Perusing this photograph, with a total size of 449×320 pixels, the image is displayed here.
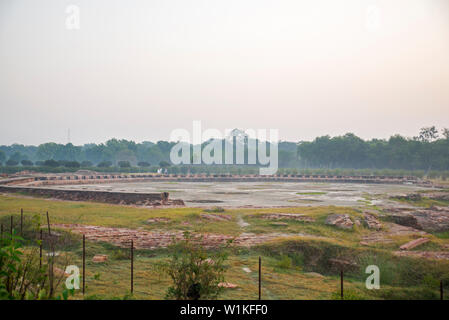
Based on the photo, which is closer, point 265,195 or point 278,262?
point 278,262

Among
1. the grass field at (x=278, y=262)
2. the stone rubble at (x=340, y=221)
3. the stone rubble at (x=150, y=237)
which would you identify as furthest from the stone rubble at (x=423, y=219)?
the stone rubble at (x=150, y=237)

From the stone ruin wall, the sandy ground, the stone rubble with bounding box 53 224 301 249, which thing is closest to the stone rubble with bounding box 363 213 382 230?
the stone rubble with bounding box 53 224 301 249

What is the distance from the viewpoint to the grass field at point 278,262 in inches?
376

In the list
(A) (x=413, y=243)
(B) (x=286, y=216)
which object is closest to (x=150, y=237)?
(B) (x=286, y=216)

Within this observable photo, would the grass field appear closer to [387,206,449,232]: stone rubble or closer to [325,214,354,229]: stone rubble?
[325,214,354,229]: stone rubble

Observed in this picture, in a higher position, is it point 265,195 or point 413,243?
point 265,195

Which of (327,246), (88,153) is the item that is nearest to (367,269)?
(327,246)

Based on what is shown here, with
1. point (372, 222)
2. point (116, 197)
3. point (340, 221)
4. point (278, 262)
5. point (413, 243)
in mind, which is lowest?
point (278, 262)

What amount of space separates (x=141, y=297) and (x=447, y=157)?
7757cm

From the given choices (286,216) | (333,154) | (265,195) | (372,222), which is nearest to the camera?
(372,222)

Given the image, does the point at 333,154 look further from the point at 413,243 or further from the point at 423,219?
the point at 413,243

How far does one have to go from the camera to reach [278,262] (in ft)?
40.1

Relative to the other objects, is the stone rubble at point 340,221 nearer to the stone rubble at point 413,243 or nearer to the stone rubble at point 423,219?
the stone rubble at point 413,243

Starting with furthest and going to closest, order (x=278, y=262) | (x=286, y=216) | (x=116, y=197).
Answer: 1. (x=116, y=197)
2. (x=286, y=216)
3. (x=278, y=262)
